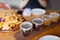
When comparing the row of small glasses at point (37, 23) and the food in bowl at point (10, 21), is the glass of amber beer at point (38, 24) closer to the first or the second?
the row of small glasses at point (37, 23)

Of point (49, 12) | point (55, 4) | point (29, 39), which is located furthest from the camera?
point (55, 4)

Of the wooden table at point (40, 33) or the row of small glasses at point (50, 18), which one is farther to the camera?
the row of small glasses at point (50, 18)

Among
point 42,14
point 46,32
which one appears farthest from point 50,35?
point 42,14

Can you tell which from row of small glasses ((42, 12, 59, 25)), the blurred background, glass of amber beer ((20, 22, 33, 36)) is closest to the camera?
glass of amber beer ((20, 22, 33, 36))

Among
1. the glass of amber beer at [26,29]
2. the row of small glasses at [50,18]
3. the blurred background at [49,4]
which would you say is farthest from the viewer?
the blurred background at [49,4]

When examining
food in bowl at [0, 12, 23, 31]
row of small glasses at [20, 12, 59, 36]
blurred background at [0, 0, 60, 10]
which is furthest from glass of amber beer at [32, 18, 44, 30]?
blurred background at [0, 0, 60, 10]

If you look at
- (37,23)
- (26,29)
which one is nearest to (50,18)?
(37,23)

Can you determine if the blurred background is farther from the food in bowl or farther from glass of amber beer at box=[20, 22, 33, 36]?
glass of amber beer at box=[20, 22, 33, 36]

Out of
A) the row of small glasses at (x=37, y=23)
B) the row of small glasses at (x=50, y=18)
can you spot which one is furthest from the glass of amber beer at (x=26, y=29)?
the row of small glasses at (x=50, y=18)

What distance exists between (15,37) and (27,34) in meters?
0.10

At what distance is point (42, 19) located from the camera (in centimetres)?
131

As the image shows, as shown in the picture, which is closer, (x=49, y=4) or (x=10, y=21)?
(x=10, y=21)

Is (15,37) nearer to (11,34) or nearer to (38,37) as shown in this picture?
(11,34)

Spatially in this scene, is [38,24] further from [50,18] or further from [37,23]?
[50,18]
